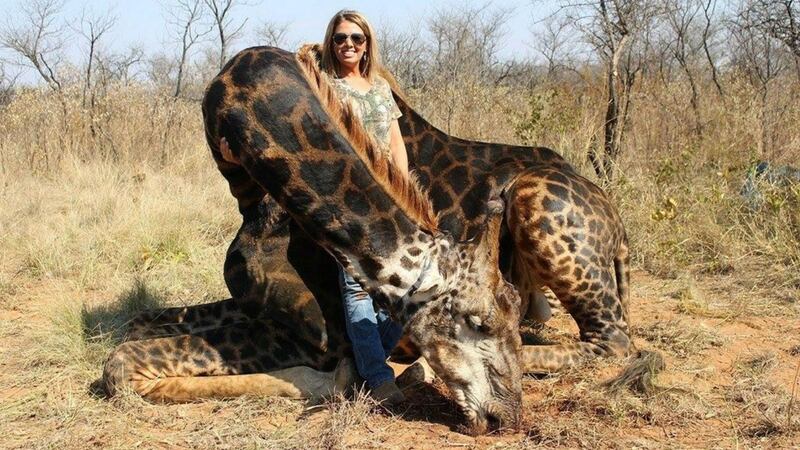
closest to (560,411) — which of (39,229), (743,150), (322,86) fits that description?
(322,86)

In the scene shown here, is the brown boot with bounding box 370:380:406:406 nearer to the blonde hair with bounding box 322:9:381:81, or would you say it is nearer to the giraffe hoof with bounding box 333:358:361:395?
the giraffe hoof with bounding box 333:358:361:395

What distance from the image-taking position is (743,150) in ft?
31.6

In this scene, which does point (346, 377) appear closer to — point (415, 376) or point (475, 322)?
point (415, 376)

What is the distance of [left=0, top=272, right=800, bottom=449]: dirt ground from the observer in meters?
3.55

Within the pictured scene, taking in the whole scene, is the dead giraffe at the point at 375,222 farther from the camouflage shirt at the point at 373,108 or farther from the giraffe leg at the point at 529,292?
the giraffe leg at the point at 529,292

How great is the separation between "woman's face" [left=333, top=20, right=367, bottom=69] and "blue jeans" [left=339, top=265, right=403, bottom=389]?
4.22 ft

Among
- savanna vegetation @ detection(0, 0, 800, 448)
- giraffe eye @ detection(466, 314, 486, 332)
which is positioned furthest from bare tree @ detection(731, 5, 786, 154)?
giraffe eye @ detection(466, 314, 486, 332)

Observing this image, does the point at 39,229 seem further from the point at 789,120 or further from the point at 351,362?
the point at 789,120

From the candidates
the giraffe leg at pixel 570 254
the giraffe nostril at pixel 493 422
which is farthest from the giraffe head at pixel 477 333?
the giraffe leg at pixel 570 254

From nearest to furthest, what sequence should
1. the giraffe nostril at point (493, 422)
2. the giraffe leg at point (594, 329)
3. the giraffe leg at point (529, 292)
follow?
1. the giraffe nostril at point (493, 422)
2. the giraffe leg at point (594, 329)
3. the giraffe leg at point (529, 292)

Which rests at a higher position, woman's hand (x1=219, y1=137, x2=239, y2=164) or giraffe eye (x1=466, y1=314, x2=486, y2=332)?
woman's hand (x1=219, y1=137, x2=239, y2=164)

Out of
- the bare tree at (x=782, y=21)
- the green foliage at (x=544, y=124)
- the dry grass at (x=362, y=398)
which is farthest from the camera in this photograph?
the bare tree at (x=782, y=21)

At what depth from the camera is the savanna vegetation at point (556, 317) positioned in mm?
3740

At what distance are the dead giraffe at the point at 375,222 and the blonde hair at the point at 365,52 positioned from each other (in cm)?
114
